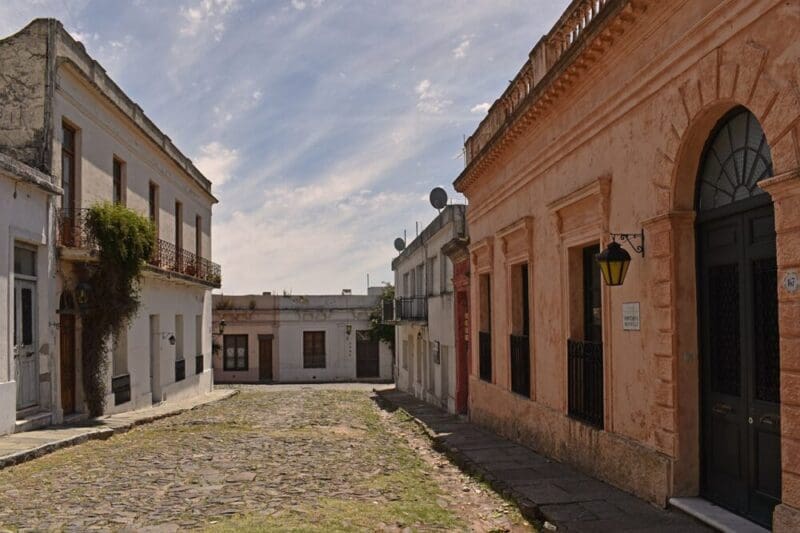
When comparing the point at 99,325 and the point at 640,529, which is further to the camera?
the point at 99,325

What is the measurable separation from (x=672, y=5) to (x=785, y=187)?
2093 millimetres

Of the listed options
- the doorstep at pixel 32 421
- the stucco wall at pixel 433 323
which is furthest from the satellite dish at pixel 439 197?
the doorstep at pixel 32 421

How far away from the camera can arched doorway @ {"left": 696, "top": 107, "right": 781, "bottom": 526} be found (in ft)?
16.9

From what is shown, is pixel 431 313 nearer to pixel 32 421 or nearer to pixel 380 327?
pixel 32 421

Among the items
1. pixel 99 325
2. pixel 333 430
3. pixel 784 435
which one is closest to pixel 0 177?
pixel 99 325

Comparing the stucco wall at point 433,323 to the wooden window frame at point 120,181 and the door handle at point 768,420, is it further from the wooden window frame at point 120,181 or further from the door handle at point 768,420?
the door handle at point 768,420

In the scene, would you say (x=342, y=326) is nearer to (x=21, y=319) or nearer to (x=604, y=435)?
(x=21, y=319)

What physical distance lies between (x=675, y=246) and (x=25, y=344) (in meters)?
9.06

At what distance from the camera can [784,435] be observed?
15.2 ft

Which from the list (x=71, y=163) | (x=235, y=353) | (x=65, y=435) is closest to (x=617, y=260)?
(x=65, y=435)

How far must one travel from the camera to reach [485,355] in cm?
1323

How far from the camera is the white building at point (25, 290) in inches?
396

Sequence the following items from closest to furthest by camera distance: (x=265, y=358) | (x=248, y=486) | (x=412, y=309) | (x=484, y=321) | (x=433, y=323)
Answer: (x=248, y=486), (x=484, y=321), (x=433, y=323), (x=412, y=309), (x=265, y=358)

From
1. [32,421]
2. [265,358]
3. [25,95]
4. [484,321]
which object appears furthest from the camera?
[265,358]
